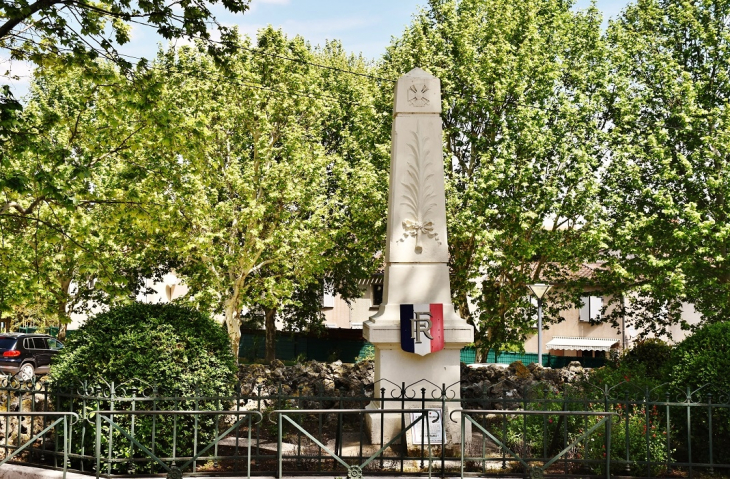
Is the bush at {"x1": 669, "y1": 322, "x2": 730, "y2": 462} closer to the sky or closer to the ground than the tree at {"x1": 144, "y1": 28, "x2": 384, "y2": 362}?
closer to the ground

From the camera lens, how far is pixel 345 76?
30.4m

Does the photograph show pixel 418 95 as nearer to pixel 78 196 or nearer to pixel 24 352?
pixel 78 196

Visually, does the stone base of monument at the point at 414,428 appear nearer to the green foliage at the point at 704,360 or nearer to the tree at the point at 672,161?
the green foliage at the point at 704,360

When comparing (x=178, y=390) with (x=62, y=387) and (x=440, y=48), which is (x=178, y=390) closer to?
(x=62, y=387)

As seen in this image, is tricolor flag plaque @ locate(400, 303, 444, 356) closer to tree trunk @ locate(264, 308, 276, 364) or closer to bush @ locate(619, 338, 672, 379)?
bush @ locate(619, 338, 672, 379)

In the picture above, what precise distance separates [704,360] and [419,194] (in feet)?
13.5

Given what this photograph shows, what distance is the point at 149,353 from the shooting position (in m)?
8.17

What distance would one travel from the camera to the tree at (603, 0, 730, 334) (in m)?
20.5

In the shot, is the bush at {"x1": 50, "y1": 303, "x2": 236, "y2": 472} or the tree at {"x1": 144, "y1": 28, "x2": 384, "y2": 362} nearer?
the bush at {"x1": 50, "y1": 303, "x2": 236, "y2": 472}

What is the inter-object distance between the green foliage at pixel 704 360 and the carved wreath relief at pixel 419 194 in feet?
11.1

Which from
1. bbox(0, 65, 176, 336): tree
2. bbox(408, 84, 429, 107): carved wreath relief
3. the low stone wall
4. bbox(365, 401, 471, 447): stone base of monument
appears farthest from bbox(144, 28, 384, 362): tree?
bbox(365, 401, 471, 447): stone base of monument

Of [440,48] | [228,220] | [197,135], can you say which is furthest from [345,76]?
[197,135]

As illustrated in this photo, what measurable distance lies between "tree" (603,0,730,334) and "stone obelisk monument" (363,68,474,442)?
41.1 feet

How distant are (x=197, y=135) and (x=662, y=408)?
28.4ft
